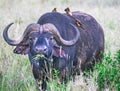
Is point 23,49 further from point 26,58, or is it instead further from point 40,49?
point 26,58

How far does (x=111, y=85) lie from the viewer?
267 inches

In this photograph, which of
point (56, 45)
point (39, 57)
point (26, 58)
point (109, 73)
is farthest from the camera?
point (26, 58)

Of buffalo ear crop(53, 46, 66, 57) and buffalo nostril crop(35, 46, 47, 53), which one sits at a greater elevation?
buffalo nostril crop(35, 46, 47, 53)

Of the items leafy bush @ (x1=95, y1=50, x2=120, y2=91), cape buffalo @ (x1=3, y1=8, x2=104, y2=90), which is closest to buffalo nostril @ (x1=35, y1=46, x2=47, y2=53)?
cape buffalo @ (x1=3, y1=8, x2=104, y2=90)

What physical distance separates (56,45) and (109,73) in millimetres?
795

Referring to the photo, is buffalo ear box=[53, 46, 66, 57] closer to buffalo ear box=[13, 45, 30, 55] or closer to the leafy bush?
buffalo ear box=[13, 45, 30, 55]

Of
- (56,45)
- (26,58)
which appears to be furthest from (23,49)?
(26,58)

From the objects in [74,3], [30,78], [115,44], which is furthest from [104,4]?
[30,78]

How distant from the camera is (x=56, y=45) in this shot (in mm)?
7047

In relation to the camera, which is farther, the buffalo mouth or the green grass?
the green grass

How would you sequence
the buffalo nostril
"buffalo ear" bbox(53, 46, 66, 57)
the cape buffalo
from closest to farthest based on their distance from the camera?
the buffalo nostril, the cape buffalo, "buffalo ear" bbox(53, 46, 66, 57)

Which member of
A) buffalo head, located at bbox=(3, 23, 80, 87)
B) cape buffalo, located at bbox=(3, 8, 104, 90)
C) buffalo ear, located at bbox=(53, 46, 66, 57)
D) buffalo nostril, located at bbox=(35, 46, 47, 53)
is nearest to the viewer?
buffalo nostril, located at bbox=(35, 46, 47, 53)

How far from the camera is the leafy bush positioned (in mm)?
6715

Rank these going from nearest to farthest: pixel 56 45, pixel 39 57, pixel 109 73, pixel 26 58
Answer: pixel 39 57 < pixel 109 73 < pixel 56 45 < pixel 26 58
